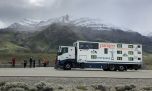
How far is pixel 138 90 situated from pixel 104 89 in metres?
2.08

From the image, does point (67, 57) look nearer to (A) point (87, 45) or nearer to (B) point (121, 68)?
(A) point (87, 45)

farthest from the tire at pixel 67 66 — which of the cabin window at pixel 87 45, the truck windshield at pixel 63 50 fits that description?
the cabin window at pixel 87 45

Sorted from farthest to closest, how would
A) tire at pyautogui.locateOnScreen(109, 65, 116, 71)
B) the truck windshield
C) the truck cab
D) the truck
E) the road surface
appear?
1. the truck windshield
2. tire at pyautogui.locateOnScreen(109, 65, 116, 71)
3. the truck cab
4. the truck
5. the road surface

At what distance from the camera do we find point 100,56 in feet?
200

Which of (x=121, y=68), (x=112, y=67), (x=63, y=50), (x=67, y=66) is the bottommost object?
(x=121, y=68)

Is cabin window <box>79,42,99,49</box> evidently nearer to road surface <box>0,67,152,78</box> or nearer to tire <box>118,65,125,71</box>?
tire <box>118,65,125,71</box>

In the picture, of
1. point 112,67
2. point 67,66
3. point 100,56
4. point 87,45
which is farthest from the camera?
point 112,67

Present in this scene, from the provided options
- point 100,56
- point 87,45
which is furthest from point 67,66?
point 100,56

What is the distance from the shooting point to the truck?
60656mm

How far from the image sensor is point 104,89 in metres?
28.8

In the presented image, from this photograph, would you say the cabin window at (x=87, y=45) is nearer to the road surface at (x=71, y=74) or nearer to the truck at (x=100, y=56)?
the truck at (x=100, y=56)

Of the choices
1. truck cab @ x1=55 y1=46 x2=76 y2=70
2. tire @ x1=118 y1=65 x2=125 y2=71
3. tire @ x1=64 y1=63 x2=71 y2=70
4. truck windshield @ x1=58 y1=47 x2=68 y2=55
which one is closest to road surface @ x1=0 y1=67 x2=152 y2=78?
tire @ x1=64 y1=63 x2=71 y2=70

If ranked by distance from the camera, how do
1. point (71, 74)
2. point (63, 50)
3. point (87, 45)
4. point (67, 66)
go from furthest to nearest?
point (63, 50), point (67, 66), point (87, 45), point (71, 74)

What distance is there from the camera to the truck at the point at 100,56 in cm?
6066
